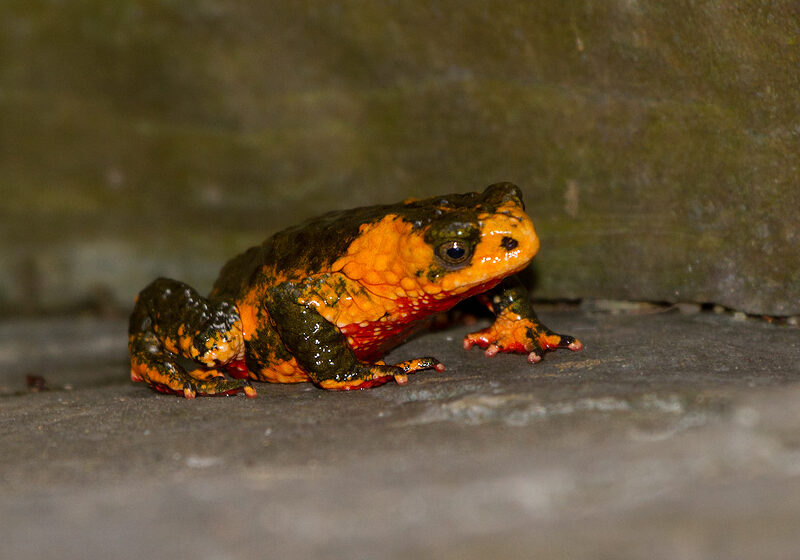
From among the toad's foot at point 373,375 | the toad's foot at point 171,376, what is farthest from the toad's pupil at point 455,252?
the toad's foot at point 171,376

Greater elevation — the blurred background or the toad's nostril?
the blurred background

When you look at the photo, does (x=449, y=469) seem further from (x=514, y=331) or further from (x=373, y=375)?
(x=514, y=331)

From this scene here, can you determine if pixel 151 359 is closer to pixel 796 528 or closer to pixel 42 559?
pixel 42 559

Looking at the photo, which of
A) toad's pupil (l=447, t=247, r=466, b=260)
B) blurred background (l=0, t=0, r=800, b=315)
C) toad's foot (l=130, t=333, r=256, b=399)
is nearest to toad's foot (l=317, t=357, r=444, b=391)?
toad's foot (l=130, t=333, r=256, b=399)

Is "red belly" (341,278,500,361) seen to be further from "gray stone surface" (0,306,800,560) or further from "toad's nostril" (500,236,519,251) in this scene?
"gray stone surface" (0,306,800,560)

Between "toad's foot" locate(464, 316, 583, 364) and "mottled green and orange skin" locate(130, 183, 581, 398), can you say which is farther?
"toad's foot" locate(464, 316, 583, 364)

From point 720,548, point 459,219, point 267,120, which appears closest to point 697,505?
point 720,548

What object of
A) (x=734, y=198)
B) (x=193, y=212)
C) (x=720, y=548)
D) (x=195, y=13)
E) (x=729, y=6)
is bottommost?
(x=720, y=548)
